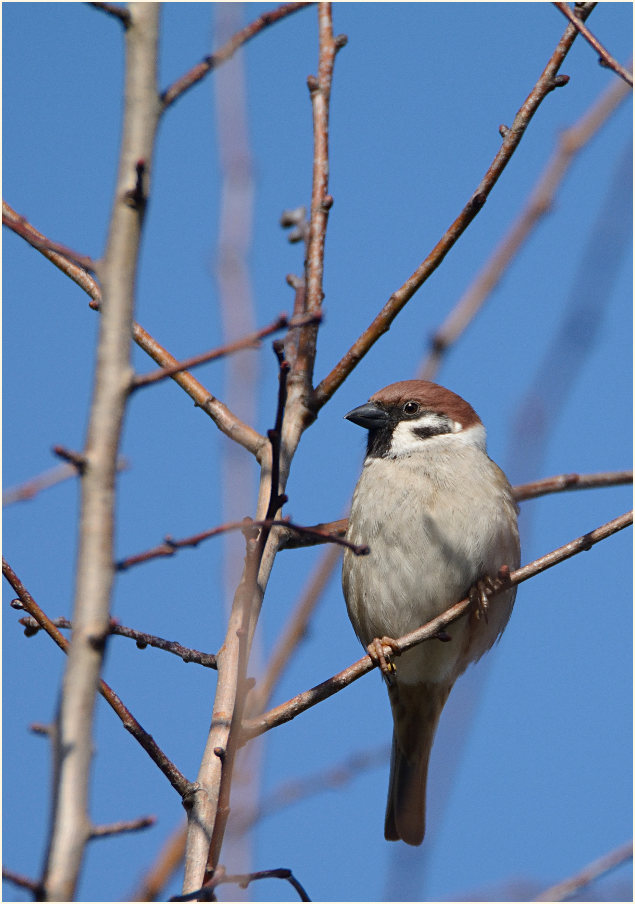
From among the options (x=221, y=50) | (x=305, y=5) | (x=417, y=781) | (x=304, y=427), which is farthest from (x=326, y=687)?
(x=417, y=781)

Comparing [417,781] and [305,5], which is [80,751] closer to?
[305,5]

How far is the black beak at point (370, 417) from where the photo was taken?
3.77 metres

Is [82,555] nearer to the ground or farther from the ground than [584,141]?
nearer to the ground

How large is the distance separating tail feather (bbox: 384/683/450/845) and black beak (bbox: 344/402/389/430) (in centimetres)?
101

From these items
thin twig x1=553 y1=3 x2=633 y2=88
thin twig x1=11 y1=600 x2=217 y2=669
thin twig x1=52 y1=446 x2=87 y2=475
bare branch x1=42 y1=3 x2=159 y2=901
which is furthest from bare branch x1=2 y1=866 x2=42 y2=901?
thin twig x1=553 y1=3 x2=633 y2=88

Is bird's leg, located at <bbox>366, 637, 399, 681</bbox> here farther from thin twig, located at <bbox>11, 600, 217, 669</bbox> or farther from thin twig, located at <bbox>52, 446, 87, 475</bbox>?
thin twig, located at <bbox>52, 446, 87, 475</bbox>

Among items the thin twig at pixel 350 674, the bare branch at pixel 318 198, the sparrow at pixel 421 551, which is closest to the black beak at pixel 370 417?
the sparrow at pixel 421 551

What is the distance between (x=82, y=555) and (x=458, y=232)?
152cm

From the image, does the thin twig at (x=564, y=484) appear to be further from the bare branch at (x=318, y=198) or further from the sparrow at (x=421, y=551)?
the bare branch at (x=318, y=198)

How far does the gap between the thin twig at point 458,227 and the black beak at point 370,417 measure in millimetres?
1253

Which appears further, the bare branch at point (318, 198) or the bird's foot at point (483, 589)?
the bird's foot at point (483, 589)

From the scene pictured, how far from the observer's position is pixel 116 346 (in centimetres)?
130

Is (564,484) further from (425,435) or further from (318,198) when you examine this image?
(318,198)

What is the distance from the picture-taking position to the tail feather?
12.3ft
